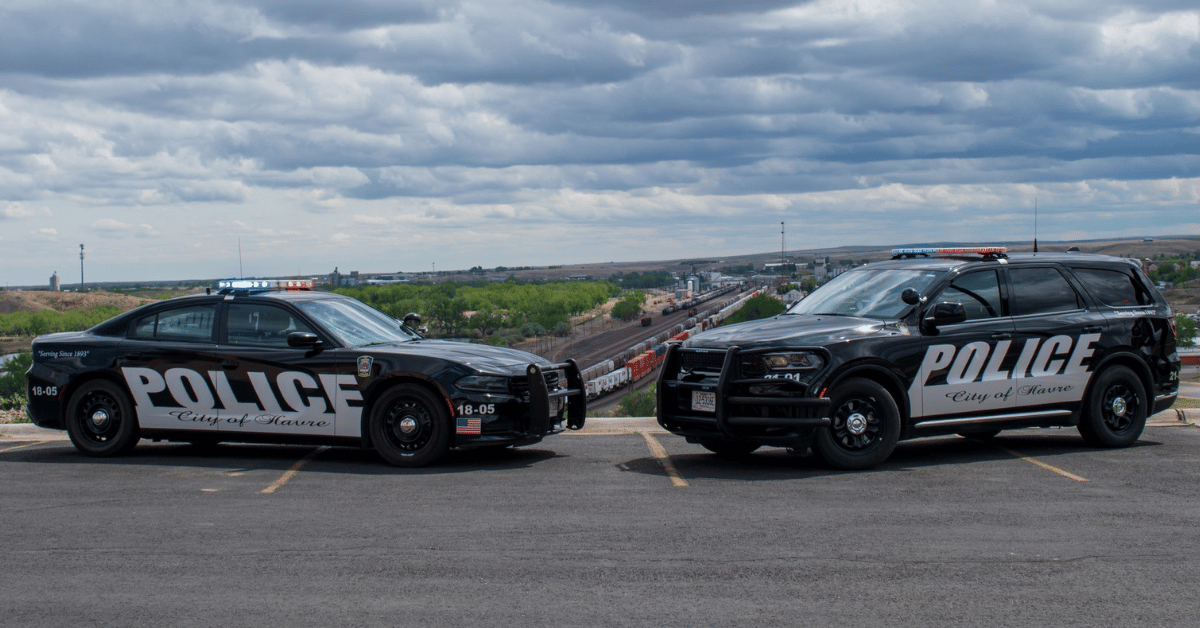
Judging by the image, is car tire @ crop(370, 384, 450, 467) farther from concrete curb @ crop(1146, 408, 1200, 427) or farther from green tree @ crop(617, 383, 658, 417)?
green tree @ crop(617, 383, 658, 417)

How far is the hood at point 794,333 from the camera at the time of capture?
29.5 feet

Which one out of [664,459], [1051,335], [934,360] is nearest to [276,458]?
[664,459]

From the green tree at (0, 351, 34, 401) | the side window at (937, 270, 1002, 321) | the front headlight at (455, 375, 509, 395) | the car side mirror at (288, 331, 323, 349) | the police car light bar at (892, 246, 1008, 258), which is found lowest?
the green tree at (0, 351, 34, 401)

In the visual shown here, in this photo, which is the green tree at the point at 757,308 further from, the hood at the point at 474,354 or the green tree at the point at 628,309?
the hood at the point at 474,354

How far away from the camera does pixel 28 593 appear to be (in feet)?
18.1

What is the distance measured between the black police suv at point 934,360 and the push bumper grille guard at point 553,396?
1.03 m

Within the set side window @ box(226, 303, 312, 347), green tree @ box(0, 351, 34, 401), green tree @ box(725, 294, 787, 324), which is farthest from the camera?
green tree @ box(725, 294, 787, 324)

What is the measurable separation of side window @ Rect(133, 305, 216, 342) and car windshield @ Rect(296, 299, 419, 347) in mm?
935

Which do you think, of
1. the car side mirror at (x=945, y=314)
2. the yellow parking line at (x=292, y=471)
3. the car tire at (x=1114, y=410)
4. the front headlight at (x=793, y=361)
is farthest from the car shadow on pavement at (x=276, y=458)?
the car tire at (x=1114, y=410)

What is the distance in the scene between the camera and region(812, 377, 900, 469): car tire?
891cm

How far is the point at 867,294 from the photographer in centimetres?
1008

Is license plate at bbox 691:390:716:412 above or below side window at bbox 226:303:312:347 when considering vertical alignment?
below

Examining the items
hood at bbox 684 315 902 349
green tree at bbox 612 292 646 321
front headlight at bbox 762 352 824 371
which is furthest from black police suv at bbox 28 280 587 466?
green tree at bbox 612 292 646 321

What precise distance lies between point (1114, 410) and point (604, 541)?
6.27 meters
